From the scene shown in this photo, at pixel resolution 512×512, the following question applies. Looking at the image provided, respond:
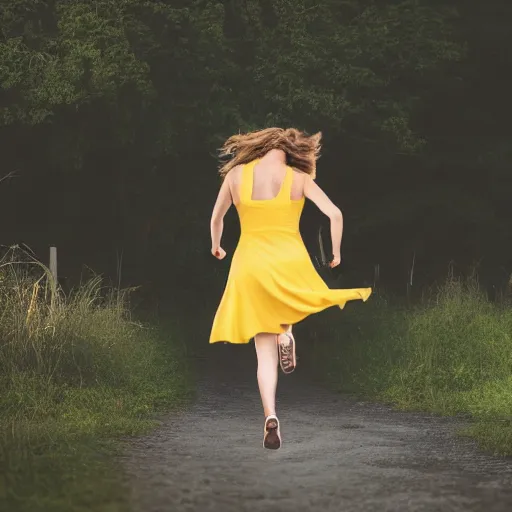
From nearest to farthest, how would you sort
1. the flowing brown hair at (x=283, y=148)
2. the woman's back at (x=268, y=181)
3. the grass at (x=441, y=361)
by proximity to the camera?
the woman's back at (x=268, y=181) < the flowing brown hair at (x=283, y=148) < the grass at (x=441, y=361)

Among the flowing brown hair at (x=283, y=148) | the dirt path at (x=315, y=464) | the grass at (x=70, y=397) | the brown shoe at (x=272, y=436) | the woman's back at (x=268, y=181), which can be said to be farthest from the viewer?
the flowing brown hair at (x=283, y=148)

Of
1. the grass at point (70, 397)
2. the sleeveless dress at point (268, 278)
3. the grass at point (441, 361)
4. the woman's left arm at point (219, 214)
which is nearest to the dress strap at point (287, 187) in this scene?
the sleeveless dress at point (268, 278)

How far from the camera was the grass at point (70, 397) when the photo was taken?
831 centimetres

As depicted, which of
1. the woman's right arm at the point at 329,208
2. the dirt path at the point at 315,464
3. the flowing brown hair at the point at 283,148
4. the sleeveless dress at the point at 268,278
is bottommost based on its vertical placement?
the dirt path at the point at 315,464

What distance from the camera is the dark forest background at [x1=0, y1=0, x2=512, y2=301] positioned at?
84.1ft

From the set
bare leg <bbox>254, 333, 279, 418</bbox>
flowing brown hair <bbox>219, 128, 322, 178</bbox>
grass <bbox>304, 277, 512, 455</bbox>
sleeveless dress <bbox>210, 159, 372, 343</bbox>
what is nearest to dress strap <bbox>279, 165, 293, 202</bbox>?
sleeveless dress <bbox>210, 159, 372, 343</bbox>

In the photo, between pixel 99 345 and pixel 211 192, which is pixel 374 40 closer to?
pixel 211 192

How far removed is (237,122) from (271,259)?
17.2 meters

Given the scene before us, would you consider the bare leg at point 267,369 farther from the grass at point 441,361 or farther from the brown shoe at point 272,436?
the grass at point 441,361

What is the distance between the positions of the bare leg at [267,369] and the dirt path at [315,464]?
1.40ft

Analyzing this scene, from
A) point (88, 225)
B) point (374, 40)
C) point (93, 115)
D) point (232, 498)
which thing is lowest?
point (232, 498)

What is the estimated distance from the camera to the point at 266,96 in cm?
2648

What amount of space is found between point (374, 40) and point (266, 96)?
9.63ft

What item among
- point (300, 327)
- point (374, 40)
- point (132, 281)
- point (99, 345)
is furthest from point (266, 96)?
point (99, 345)
